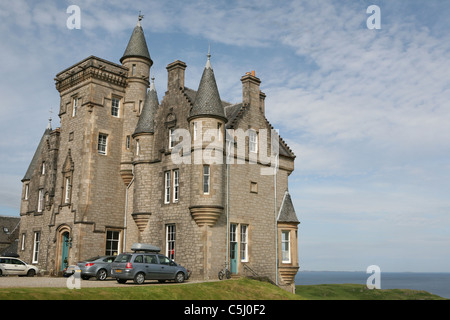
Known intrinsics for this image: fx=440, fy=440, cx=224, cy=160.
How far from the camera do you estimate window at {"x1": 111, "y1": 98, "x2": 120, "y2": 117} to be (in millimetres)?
35500

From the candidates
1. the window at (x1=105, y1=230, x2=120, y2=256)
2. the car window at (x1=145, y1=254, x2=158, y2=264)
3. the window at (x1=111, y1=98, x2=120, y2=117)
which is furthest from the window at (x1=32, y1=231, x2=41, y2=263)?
the car window at (x1=145, y1=254, x2=158, y2=264)

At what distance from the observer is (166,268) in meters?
23.5

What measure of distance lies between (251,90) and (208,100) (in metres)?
5.42

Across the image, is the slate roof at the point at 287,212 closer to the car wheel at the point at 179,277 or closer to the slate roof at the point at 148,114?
the car wheel at the point at 179,277

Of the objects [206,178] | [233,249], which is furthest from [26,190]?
[233,249]

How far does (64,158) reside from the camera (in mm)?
35875

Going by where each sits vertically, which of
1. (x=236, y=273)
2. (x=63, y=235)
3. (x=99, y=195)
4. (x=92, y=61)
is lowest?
(x=236, y=273)

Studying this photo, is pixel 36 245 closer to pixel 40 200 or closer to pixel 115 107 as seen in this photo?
pixel 40 200

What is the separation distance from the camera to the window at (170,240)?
3010 centimetres
